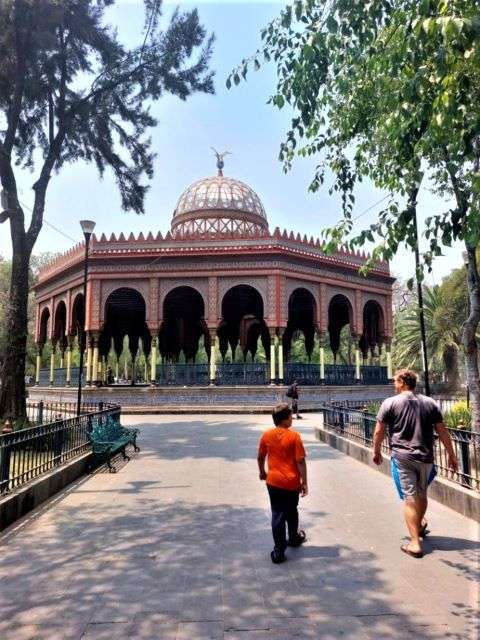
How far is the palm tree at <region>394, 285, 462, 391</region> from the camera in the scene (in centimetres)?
3325

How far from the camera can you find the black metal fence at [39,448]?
570 cm

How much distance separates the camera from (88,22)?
13.6 metres

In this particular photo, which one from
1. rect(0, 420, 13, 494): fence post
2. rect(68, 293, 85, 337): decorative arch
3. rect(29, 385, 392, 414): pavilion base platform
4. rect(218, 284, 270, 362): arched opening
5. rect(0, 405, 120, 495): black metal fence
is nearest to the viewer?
rect(0, 420, 13, 494): fence post

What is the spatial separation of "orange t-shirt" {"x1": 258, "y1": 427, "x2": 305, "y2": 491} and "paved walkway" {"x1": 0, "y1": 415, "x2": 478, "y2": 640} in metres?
0.68

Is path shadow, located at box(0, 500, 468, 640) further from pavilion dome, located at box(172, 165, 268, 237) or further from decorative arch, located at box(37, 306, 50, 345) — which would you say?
decorative arch, located at box(37, 306, 50, 345)

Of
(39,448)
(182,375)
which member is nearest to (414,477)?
(39,448)

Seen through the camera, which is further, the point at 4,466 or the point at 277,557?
the point at 4,466

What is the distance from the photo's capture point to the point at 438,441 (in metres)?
8.39

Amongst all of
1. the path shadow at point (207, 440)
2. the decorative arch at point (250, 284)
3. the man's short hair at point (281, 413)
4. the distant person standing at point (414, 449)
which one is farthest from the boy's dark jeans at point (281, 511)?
the decorative arch at point (250, 284)

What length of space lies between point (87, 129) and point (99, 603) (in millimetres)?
14567

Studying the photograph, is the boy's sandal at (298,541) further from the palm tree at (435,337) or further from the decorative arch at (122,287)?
the palm tree at (435,337)

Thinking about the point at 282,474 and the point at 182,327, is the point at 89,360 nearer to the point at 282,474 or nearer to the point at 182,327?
the point at 182,327

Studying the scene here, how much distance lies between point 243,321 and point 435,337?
13.6 meters

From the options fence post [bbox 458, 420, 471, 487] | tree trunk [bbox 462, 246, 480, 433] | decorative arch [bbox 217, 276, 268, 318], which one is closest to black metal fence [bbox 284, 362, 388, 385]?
decorative arch [bbox 217, 276, 268, 318]
